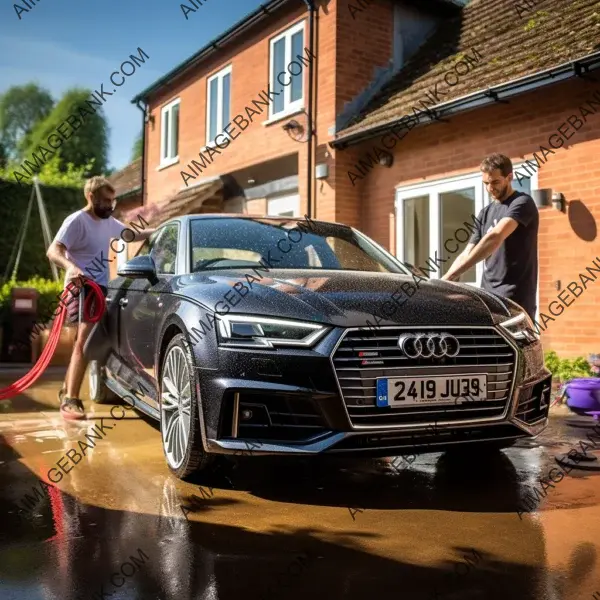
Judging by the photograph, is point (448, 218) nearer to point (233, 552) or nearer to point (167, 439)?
point (167, 439)

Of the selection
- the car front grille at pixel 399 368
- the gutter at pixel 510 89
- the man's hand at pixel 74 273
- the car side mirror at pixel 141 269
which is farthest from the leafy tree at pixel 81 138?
the car front grille at pixel 399 368

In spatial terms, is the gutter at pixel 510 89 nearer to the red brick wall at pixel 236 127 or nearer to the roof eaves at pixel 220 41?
the red brick wall at pixel 236 127

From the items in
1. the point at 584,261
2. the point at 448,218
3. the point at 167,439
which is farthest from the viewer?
the point at 448,218

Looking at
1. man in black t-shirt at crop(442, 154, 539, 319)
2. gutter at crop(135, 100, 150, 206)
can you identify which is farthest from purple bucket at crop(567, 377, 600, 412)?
gutter at crop(135, 100, 150, 206)

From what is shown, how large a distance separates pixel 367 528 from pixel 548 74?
20.2 ft

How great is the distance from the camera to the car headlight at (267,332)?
11.3 feet

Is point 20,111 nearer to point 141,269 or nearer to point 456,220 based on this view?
point 456,220

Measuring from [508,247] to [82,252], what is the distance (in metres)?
3.57

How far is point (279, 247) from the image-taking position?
4863mm

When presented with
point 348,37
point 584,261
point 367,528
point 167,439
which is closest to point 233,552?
point 367,528

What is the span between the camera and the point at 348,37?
1158 cm

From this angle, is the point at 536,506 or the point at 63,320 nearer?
the point at 536,506

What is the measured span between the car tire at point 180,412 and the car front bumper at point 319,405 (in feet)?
0.50

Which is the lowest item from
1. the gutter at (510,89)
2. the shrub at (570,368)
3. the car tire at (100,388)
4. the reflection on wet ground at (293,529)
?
the reflection on wet ground at (293,529)
